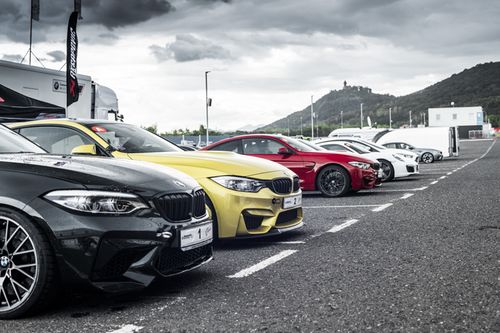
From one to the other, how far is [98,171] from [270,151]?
8.89m

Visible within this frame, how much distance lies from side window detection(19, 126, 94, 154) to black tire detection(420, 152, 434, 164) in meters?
29.1

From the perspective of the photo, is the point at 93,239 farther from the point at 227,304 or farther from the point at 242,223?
the point at 242,223

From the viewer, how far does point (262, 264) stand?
6059 millimetres

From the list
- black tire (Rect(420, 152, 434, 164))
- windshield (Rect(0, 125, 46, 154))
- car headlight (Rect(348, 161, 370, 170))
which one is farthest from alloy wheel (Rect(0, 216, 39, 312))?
black tire (Rect(420, 152, 434, 164))

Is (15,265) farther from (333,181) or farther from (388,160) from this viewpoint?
(388,160)

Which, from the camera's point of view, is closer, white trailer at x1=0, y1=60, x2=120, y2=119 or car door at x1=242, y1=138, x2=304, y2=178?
car door at x1=242, y1=138, x2=304, y2=178

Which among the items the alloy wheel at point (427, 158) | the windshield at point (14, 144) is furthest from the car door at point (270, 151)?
the alloy wheel at point (427, 158)

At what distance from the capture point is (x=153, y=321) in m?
4.14

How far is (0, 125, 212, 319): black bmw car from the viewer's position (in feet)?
13.7

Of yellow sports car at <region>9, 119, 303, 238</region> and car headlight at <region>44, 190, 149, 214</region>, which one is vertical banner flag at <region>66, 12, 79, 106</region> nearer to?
yellow sports car at <region>9, 119, 303, 238</region>

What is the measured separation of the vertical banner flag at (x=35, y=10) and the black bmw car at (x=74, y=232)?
21.7m

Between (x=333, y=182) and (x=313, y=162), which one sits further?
(x=333, y=182)

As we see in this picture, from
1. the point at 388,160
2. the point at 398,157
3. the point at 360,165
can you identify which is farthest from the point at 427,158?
the point at 360,165

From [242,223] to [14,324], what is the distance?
2.96 m
